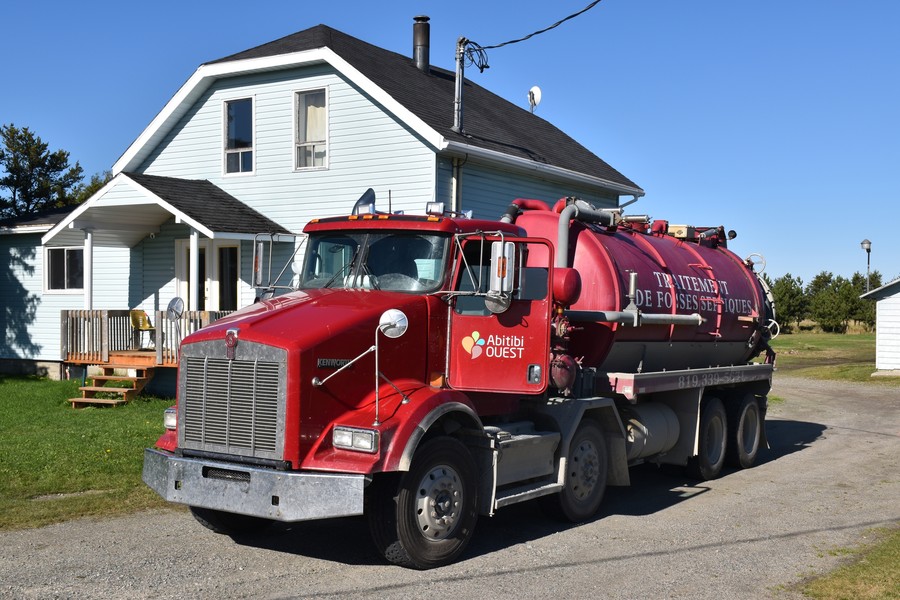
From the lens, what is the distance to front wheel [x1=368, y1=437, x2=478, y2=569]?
7.31 metres

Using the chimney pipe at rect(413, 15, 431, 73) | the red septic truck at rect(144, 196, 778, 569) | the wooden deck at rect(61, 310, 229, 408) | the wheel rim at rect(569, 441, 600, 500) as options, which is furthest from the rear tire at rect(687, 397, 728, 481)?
the chimney pipe at rect(413, 15, 431, 73)

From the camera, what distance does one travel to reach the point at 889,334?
31.2 metres

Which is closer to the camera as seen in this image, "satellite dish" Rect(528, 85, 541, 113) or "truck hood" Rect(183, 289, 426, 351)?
"truck hood" Rect(183, 289, 426, 351)

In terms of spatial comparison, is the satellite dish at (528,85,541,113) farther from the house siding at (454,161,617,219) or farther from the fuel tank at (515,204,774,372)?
the fuel tank at (515,204,774,372)

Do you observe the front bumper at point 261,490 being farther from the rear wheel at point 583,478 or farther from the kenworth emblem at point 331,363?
the rear wheel at point 583,478

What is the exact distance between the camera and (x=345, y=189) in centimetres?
1922

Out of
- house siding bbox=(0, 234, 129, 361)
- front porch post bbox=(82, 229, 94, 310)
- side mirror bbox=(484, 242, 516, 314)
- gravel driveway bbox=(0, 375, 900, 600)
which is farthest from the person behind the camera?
house siding bbox=(0, 234, 129, 361)

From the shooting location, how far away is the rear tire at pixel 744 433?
13.2m

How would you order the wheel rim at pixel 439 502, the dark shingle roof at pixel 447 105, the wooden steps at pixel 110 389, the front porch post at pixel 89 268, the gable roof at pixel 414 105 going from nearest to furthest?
1. the wheel rim at pixel 439 502
2. the wooden steps at pixel 110 389
3. the gable roof at pixel 414 105
4. the dark shingle roof at pixel 447 105
5. the front porch post at pixel 89 268

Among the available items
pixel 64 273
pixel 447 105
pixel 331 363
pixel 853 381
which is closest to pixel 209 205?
pixel 447 105

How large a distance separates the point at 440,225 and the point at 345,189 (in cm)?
1100

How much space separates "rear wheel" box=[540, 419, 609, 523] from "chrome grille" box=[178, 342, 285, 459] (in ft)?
10.4

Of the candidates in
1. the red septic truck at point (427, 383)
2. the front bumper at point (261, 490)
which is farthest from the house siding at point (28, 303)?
the front bumper at point (261, 490)

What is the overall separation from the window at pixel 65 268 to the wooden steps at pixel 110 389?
486 cm
